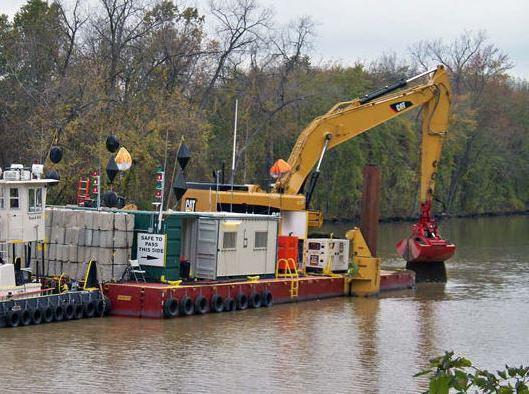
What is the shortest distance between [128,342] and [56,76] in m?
35.2

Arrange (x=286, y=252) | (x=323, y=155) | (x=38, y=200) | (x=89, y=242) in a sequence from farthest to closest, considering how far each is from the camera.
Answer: (x=323, y=155)
(x=286, y=252)
(x=89, y=242)
(x=38, y=200)

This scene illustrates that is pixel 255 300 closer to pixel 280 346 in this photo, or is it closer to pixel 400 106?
pixel 280 346

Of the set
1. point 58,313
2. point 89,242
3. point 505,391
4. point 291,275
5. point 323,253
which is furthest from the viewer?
point 323,253

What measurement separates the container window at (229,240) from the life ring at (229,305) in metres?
1.46

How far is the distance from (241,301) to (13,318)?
7.44 meters

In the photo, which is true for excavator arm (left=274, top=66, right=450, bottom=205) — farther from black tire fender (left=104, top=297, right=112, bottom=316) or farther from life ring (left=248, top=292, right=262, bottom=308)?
black tire fender (left=104, top=297, right=112, bottom=316)

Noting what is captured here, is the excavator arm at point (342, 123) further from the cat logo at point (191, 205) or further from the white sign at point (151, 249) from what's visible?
the white sign at point (151, 249)

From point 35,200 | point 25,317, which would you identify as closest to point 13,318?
point 25,317

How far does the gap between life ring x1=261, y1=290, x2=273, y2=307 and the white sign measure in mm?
3861

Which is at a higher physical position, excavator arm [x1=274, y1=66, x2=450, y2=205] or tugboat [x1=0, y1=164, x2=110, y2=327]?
excavator arm [x1=274, y1=66, x2=450, y2=205]

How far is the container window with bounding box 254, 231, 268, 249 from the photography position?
3566cm

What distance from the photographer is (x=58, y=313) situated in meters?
30.4

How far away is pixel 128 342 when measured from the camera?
28.4 metres

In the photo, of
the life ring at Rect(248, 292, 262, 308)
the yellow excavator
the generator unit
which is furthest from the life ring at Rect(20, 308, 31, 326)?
the generator unit
